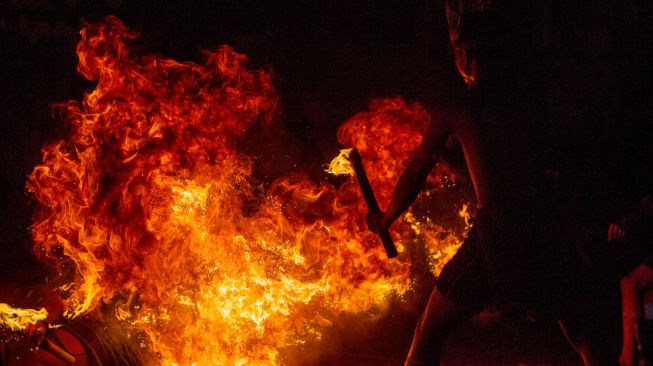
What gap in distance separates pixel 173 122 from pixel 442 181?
3031mm

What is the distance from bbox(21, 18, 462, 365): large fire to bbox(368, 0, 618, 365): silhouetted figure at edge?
1821mm

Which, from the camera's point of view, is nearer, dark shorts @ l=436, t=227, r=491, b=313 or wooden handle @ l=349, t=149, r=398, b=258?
dark shorts @ l=436, t=227, r=491, b=313

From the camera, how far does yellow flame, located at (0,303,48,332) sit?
4.38 metres

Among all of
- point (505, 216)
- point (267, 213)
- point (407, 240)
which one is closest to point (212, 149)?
point (267, 213)

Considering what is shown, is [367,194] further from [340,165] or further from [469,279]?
[469,279]

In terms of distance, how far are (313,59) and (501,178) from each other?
217 inches

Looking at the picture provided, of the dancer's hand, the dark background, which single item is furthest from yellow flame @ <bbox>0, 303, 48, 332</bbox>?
the dark background

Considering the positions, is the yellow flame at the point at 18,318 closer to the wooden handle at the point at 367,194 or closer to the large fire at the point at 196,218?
the large fire at the point at 196,218

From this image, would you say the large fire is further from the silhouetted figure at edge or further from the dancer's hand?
the silhouetted figure at edge

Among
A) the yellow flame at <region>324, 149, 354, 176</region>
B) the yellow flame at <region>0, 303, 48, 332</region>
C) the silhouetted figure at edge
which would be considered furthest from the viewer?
the yellow flame at <region>324, 149, 354, 176</region>

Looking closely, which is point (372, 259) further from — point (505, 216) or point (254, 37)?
point (254, 37)

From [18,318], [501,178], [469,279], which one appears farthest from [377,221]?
[18,318]

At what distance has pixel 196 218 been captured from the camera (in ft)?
17.8

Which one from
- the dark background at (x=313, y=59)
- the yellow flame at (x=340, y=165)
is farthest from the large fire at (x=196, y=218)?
the dark background at (x=313, y=59)
